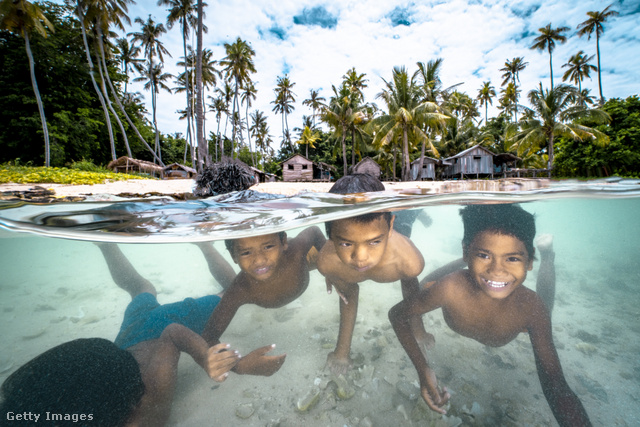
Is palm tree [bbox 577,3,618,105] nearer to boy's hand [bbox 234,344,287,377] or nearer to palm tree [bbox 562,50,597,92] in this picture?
palm tree [bbox 562,50,597,92]

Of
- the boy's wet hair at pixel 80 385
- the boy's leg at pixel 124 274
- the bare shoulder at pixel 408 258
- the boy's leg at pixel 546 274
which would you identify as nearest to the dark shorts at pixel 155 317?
the boy's wet hair at pixel 80 385

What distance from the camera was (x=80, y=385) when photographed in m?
2.65

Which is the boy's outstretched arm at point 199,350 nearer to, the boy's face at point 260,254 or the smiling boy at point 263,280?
the smiling boy at point 263,280

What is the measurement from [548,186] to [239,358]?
20.7 feet

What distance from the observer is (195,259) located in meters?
7.69

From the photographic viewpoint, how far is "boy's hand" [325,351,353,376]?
12.1 feet

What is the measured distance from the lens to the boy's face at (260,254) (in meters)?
3.87

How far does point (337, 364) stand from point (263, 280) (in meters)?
1.67

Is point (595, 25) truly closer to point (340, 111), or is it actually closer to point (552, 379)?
point (340, 111)

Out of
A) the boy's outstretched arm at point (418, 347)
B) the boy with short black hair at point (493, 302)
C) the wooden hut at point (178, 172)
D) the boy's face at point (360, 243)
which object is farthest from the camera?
the wooden hut at point (178, 172)

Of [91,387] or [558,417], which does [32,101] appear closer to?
[91,387]

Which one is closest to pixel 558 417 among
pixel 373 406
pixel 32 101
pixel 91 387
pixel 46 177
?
pixel 373 406

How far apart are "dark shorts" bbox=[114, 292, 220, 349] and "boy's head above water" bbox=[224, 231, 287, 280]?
1079 mm

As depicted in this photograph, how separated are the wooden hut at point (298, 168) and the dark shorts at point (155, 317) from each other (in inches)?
967
